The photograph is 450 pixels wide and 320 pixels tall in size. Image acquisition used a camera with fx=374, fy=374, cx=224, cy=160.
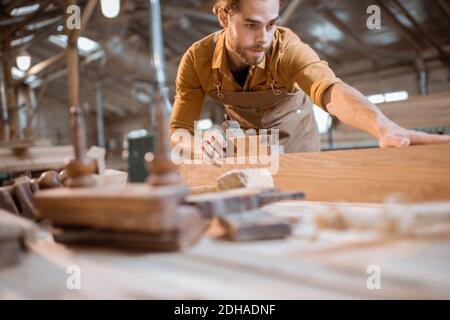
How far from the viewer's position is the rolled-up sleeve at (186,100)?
2.66 metres

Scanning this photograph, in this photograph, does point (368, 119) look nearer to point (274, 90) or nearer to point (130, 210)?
point (274, 90)

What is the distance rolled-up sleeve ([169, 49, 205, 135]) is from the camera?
8.74 feet

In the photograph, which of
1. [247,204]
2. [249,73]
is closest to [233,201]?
[247,204]

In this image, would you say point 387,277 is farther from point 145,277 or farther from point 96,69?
point 96,69

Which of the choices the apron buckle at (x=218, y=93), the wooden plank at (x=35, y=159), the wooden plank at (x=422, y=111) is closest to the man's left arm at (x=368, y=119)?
the apron buckle at (x=218, y=93)

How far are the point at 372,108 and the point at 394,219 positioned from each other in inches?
39.2

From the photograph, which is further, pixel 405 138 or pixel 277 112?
pixel 277 112

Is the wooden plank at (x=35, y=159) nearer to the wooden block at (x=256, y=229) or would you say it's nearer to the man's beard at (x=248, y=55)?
the man's beard at (x=248, y=55)

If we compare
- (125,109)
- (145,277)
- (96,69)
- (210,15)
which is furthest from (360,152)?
(125,109)

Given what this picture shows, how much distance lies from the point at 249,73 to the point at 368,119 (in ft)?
3.62

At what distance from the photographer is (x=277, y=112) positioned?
9.60 ft

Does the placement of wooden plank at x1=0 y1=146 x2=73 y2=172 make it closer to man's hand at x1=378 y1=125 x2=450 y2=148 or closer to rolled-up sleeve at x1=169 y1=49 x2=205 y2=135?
rolled-up sleeve at x1=169 y1=49 x2=205 y2=135

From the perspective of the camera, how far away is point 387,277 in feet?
1.94

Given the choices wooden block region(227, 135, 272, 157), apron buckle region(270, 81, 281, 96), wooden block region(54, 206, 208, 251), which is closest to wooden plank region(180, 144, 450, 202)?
wooden block region(227, 135, 272, 157)
